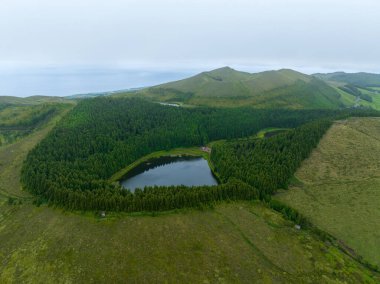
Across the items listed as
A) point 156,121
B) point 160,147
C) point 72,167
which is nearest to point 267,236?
point 72,167

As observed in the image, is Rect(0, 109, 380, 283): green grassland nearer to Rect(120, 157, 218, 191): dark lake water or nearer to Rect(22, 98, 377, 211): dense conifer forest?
Rect(22, 98, 377, 211): dense conifer forest

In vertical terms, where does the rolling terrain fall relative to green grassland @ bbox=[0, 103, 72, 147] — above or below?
below

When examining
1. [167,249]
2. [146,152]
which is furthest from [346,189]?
[146,152]

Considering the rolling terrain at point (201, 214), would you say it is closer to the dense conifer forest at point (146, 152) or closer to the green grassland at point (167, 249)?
the green grassland at point (167, 249)

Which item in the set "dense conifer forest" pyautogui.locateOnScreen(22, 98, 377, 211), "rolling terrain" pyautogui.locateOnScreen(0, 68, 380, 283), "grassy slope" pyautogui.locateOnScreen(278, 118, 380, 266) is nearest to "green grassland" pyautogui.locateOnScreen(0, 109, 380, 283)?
"rolling terrain" pyautogui.locateOnScreen(0, 68, 380, 283)

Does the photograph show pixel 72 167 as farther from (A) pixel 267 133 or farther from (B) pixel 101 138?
(A) pixel 267 133
